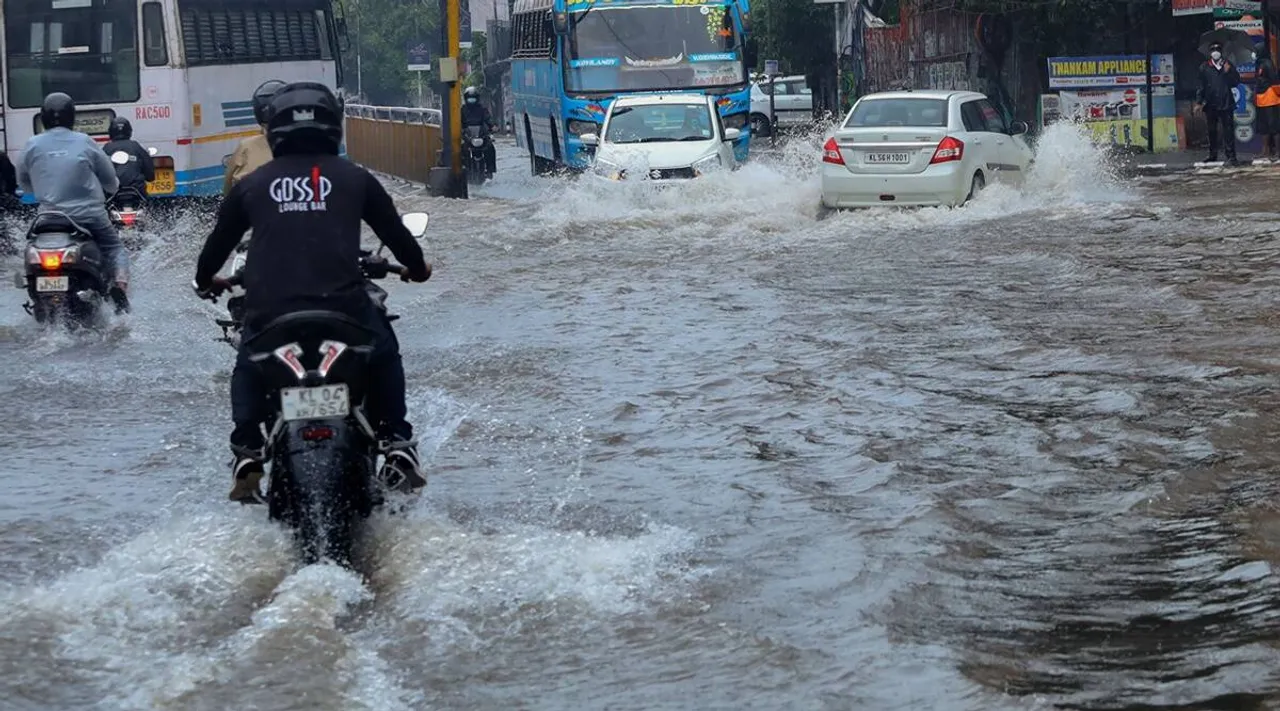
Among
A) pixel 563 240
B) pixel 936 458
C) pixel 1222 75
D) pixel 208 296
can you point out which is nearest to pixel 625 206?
pixel 563 240

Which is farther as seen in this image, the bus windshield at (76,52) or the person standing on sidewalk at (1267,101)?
the person standing on sidewalk at (1267,101)

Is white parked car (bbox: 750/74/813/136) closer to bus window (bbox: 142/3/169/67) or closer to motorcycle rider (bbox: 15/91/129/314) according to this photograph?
bus window (bbox: 142/3/169/67)

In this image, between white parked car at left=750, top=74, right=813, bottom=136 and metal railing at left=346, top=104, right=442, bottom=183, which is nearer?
metal railing at left=346, top=104, right=442, bottom=183

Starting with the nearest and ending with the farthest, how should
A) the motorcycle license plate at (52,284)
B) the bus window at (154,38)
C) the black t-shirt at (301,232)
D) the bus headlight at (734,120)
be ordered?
the black t-shirt at (301,232), the motorcycle license plate at (52,284), the bus window at (154,38), the bus headlight at (734,120)

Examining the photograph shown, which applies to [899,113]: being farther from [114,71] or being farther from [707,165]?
[114,71]

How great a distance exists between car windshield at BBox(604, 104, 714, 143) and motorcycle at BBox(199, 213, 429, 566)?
16062 mm

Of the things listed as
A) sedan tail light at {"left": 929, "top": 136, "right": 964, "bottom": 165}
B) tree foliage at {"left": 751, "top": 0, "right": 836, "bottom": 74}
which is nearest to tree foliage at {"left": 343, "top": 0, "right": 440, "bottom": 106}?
tree foliage at {"left": 751, "top": 0, "right": 836, "bottom": 74}

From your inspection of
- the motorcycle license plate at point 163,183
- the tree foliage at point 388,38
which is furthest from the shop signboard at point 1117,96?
the tree foliage at point 388,38

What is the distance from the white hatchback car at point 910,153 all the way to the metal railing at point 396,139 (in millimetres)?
10148

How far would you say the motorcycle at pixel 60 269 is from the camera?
1208 cm

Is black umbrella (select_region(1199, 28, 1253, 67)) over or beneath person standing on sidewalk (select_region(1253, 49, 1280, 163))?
over

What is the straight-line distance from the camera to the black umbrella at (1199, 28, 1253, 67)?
2781cm

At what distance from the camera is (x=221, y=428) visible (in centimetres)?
940

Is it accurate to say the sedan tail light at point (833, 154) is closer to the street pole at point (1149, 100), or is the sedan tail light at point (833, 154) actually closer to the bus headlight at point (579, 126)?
the bus headlight at point (579, 126)
